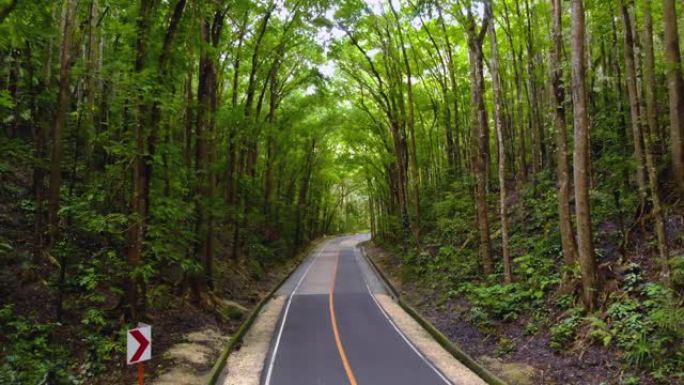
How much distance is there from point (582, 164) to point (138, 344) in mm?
9759

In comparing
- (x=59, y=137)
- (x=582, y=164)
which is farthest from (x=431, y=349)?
(x=59, y=137)

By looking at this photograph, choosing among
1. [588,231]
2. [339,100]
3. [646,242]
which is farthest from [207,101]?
[339,100]

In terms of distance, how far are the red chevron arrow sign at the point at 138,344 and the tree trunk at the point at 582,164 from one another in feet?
29.9

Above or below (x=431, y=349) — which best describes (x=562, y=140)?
above

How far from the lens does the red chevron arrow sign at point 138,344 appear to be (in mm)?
7715

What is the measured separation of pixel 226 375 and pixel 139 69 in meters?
7.41

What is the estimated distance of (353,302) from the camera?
20766mm

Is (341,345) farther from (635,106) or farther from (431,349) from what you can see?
(635,106)

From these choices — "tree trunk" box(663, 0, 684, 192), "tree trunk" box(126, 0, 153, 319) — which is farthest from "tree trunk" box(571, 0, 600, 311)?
"tree trunk" box(126, 0, 153, 319)

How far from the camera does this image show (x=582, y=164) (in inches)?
418

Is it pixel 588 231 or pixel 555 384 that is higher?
pixel 588 231

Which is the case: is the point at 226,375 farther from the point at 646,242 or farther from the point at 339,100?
the point at 339,100

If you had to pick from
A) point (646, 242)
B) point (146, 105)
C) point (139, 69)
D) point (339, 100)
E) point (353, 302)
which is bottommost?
point (353, 302)

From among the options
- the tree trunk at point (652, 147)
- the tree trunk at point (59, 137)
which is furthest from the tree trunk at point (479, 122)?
the tree trunk at point (59, 137)
